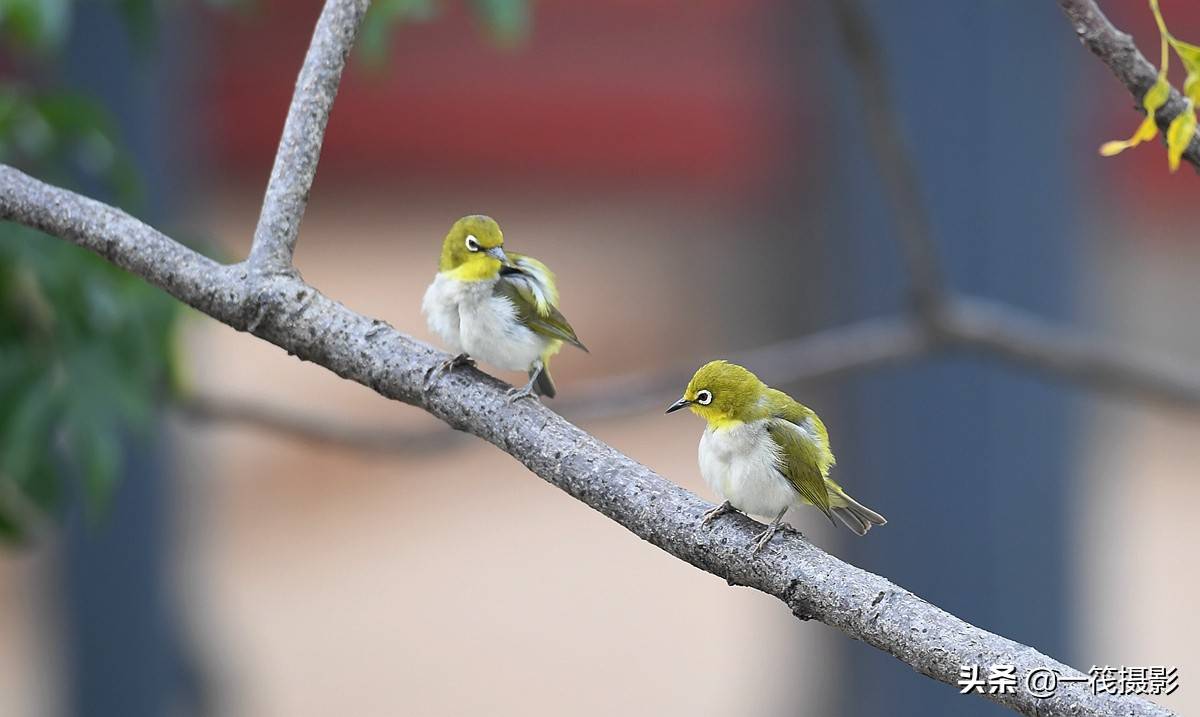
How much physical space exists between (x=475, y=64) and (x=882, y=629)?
13.2 feet

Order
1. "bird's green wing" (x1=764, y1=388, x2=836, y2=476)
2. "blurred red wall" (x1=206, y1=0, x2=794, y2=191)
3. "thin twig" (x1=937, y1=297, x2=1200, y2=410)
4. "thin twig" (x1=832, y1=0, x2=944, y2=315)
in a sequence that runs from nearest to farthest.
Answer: "bird's green wing" (x1=764, y1=388, x2=836, y2=476)
"thin twig" (x1=832, y1=0, x2=944, y2=315)
"thin twig" (x1=937, y1=297, x2=1200, y2=410)
"blurred red wall" (x1=206, y1=0, x2=794, y2=191)

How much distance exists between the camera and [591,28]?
15.1 feet

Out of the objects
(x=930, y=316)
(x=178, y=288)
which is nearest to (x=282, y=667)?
(x=930, y=316)

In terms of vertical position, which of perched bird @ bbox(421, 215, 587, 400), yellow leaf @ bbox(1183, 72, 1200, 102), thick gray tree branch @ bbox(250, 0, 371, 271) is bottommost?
perched bird @ bbox(421, 215, 587, 400)

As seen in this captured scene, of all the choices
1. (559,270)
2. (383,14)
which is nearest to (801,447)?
(383,14)

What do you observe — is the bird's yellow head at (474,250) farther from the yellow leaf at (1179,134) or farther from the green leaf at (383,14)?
the green leaf at (383,14)

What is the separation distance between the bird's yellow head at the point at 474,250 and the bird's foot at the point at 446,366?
6cm

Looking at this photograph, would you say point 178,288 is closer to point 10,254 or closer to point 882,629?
point 882,629

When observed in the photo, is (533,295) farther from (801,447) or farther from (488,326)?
(801,447)

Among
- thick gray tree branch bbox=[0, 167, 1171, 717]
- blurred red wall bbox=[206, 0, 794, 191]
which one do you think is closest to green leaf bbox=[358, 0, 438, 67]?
thick gray tree branch bbox=[0, 167, 1171, 717]

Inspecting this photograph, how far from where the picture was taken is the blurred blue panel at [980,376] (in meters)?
2.54

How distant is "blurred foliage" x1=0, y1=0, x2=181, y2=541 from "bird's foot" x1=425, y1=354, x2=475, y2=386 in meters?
0.86

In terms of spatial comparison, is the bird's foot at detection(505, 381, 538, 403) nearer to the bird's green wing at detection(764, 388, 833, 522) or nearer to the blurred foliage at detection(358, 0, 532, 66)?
the bird's green wing at detection(764, 388, 833, 522)

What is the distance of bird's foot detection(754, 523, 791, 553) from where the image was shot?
712mm
